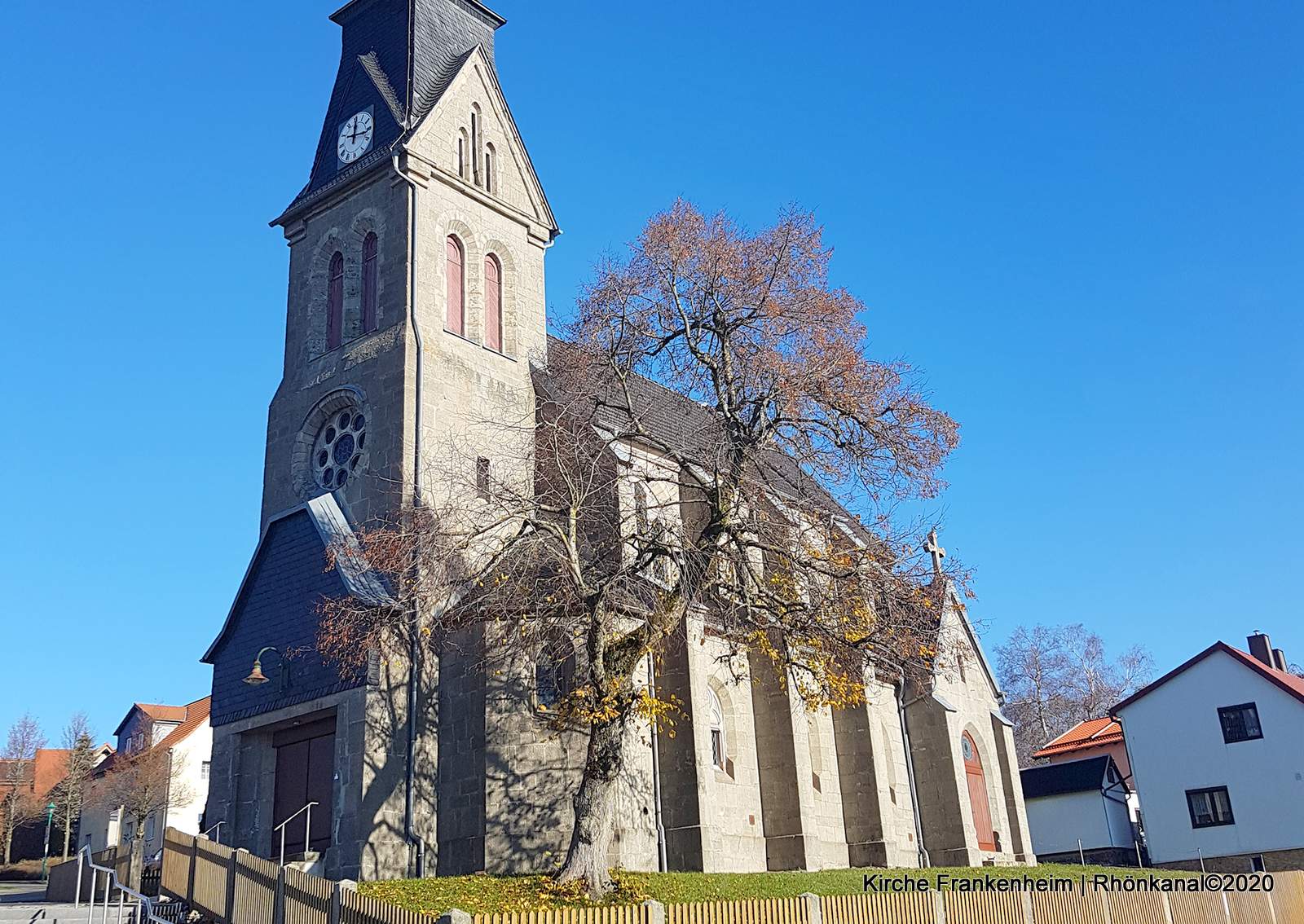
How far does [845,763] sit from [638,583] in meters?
11.1

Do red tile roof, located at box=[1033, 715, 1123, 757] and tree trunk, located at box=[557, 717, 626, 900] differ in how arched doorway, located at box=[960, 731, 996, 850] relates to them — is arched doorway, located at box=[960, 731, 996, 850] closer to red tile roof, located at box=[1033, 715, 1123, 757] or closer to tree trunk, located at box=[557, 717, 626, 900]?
red tile roof, located at box=[1033, 715, 1123, 757]

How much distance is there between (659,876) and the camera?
889 inches

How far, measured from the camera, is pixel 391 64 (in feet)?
113

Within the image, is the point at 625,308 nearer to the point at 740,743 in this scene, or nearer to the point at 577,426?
the point at 577,426

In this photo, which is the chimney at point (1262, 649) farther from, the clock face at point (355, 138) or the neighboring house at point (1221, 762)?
the clock face at point (355, 138)

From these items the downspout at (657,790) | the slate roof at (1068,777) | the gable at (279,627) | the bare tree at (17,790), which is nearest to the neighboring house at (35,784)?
the bare tree at (17,790)

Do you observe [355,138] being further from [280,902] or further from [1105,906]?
[1105,906]

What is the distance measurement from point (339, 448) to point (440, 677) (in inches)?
280

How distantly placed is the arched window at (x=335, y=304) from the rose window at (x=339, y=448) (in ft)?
7.83

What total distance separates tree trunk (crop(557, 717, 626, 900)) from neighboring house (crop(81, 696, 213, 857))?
35.3 meters

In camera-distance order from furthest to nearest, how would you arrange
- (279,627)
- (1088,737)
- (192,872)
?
(1088,737)
(279,627)
(192,872)

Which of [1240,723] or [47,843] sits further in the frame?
[47,843]

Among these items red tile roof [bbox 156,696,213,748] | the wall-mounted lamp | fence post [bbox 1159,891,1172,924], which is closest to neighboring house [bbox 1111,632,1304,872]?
fence post [bbox 1159,891,1172,924]

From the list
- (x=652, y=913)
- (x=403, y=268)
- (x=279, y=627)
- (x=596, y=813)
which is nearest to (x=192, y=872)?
(x=279, y=627)
